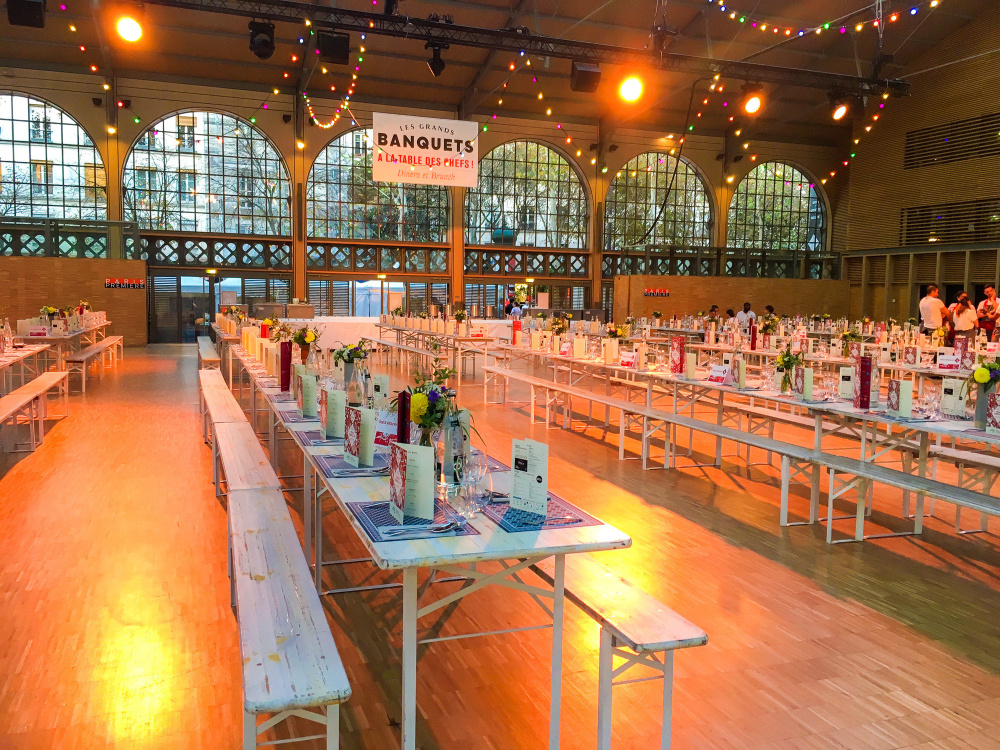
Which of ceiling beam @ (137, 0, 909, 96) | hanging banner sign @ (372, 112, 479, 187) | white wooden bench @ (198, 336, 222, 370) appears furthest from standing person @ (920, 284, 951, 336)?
white wooden bench @ (198, 336, 222, 370)

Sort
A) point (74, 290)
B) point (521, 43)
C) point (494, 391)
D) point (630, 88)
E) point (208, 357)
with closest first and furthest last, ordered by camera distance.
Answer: point (208, 357)
point (630, 88)
point (494, 391)
point (521, 43)
point (74, 290)

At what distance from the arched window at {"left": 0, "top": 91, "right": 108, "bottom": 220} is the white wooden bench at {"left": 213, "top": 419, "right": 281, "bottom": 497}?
1594cm

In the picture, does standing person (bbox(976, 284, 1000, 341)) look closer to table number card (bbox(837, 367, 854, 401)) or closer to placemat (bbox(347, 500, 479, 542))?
table number card (bbox(837, 367, 854, 401))

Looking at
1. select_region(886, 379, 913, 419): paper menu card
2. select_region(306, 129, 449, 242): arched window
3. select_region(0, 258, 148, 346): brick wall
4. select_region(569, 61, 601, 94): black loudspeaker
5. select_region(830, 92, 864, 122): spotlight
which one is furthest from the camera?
select_region(306, 129, 449, 242): arched window

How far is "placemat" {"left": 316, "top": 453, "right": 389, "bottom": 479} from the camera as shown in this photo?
286cm

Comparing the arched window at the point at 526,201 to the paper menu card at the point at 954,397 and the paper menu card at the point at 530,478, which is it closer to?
the paper menu card at the point at 954,397

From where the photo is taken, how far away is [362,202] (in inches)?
816

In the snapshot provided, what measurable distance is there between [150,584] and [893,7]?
16904 mm

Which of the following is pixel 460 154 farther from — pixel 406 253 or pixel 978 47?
pixel 978 47

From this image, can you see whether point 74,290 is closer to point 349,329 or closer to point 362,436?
point 349,329

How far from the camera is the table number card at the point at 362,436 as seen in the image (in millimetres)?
2881

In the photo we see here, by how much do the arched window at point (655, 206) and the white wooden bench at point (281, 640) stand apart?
20834 millimetres

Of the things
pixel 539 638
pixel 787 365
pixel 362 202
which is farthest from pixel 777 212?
pixel 539 638

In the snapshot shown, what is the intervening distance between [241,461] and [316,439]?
891 millimetres
